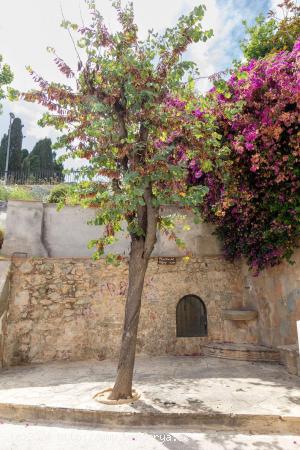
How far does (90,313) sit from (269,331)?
4382 millimetres

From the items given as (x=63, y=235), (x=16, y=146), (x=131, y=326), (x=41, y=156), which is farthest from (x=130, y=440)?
(x=41, y=156)

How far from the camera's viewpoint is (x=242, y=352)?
8086mm

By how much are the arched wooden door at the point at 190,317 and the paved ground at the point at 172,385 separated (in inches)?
37.5

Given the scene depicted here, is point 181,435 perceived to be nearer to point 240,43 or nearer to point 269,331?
point 269,331

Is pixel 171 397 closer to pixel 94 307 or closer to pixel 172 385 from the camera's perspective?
pixel 172 385

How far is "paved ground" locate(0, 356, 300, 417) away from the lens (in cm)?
491

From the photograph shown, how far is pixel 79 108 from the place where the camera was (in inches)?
233

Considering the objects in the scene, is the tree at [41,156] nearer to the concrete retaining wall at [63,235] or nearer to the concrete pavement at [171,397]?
the concrete retaining wall at [63,235]

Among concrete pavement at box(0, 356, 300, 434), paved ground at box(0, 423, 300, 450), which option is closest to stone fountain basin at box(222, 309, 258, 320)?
concrete pavement at box(0, 356, 300, 434)

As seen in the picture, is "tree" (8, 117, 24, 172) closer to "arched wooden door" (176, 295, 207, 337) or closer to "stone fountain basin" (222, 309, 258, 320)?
"arched wooden door" (176, 295, 207, 337)

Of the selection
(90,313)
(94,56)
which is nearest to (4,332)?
(90,313)

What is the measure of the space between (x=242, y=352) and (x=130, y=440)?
4.59m

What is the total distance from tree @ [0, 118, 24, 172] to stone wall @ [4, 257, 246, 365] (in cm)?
2433

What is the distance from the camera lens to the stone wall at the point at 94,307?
8305 millimetres
